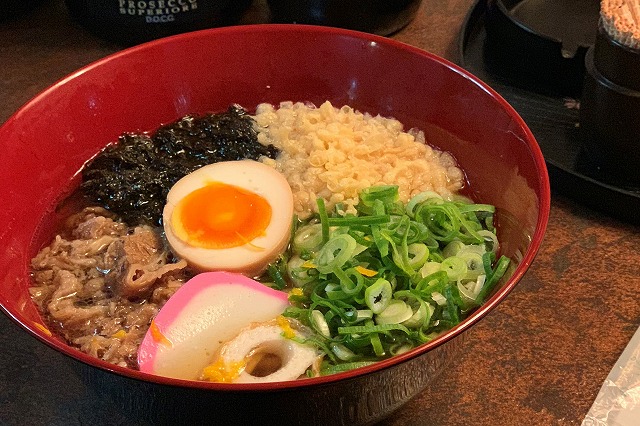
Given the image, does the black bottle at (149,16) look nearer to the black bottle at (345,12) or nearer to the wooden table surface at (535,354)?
the black bottle at (345,12)

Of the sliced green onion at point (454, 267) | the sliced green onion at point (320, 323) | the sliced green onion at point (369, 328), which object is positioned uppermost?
the sliced green onion at point (454, 267)

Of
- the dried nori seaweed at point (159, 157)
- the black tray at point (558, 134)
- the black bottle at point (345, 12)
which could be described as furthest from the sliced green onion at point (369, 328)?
the black bottle at point (345, 12)

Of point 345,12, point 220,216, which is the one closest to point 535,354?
point 220,216

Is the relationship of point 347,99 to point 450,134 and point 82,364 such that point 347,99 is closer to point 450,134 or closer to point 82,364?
point 450,134

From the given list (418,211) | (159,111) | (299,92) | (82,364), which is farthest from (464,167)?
(82,364)

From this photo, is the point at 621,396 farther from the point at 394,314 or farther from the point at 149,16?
the point at 149,16
